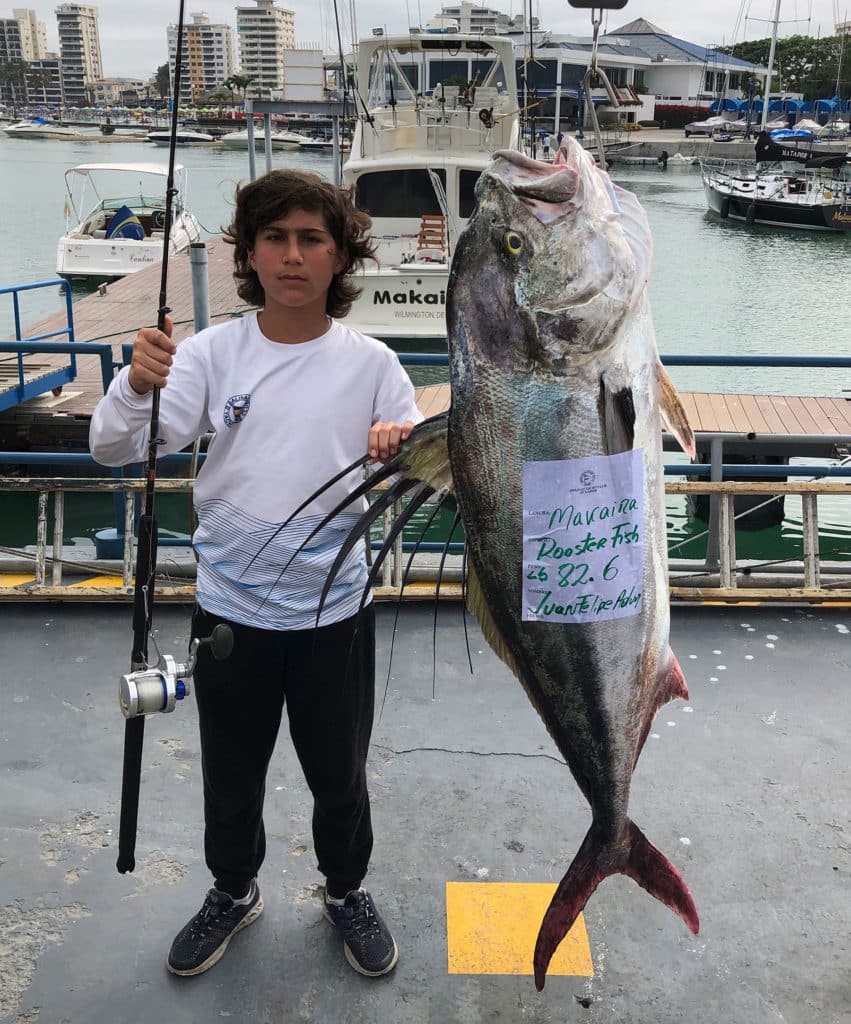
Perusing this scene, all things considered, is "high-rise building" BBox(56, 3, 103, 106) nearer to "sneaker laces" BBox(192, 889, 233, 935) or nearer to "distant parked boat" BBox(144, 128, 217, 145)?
"distant parked boat" BBox(144, 128, 217, 145)

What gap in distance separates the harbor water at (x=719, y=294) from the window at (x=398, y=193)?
2626mm

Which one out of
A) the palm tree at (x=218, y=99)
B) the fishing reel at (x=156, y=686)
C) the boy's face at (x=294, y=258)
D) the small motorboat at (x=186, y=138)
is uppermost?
the palm tree at (x=218, y=99)

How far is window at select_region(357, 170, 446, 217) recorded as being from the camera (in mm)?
14805

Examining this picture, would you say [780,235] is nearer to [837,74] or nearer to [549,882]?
[549,882]

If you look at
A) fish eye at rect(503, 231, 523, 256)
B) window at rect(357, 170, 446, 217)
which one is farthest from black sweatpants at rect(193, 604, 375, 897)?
window at rect(357, 170, 446, 217)

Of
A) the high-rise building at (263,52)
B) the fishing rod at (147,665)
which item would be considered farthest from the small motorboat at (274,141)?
the fishing rod at (147,665)

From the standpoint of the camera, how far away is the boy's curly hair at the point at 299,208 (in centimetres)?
195

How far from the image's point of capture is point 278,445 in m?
1.96

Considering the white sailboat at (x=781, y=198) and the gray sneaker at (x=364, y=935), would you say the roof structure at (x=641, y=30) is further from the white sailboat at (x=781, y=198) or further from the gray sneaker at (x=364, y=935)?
the gray sneaker at (x=364, y=935)

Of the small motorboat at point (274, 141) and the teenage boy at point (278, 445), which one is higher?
the small motorboat at point (274, 141)

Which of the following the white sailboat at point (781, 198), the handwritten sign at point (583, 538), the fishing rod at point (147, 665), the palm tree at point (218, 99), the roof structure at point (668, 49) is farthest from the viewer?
the palm tree at point (218, 99)

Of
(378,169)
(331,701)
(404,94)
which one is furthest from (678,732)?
(404,94)

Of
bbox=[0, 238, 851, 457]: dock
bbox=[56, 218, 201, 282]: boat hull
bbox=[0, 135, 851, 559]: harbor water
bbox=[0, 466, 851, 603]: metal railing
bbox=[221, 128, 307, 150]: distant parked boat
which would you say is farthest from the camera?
bbox=[221, 128, 307, 150]: distant parked boat

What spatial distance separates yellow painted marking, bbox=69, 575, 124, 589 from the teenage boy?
226cm
